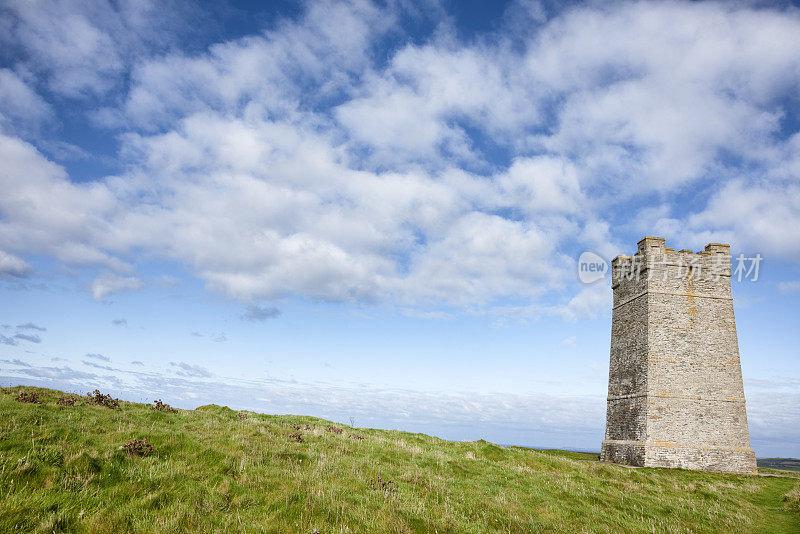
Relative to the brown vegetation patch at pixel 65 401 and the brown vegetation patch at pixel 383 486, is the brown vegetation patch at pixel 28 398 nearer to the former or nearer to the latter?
the brown vegetation patch at pixel 65 401

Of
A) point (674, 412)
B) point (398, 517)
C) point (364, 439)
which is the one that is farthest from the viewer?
point (674, 412)

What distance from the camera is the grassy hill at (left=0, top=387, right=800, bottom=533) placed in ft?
23.8

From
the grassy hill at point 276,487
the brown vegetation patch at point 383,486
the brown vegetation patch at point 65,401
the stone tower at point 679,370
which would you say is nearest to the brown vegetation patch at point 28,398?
the grassy hill at point 276,487

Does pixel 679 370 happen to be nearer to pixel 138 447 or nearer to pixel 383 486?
pixel 383 486

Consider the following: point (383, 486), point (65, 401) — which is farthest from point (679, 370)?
point (65, 401)

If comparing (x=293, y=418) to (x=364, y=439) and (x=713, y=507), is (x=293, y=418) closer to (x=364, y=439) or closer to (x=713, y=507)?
(x=364, y=439)

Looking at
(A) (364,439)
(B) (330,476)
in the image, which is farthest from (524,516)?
(A) (364,439)

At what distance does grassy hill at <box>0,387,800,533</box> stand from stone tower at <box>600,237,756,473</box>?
407 inches

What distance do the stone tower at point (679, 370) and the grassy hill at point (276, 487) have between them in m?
10.3

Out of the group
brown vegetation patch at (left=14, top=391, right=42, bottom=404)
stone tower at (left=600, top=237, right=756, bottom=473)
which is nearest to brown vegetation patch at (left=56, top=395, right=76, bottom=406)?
brown vegetation patch at (left=14, top=391, right=42, bottom=404)

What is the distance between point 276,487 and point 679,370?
30.2 metres

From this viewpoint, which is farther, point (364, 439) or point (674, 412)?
point (674, 412)

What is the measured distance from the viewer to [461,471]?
14453mm

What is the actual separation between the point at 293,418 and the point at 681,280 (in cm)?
2908
